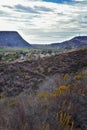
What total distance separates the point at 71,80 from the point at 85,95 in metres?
2.91

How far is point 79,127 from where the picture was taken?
7348 millimetres

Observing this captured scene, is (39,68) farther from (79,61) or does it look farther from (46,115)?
(46,115)

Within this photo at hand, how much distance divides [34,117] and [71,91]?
2498mm

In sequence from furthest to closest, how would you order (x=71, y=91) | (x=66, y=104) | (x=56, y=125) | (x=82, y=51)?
(x=82, y=51) → (x=71, y=91) → (x=66, y=104) → (x=56, y=125)

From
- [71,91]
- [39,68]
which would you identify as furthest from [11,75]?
[71,91]

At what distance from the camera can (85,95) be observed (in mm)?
8922

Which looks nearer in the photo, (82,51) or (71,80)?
(71,80)

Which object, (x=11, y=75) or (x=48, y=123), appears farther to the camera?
(x=11, y=75)

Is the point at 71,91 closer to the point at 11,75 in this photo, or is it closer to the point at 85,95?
the point at 85,95

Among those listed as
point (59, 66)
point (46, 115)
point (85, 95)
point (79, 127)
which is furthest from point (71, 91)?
point (59, 66)

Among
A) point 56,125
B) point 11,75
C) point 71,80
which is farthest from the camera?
point 11,75

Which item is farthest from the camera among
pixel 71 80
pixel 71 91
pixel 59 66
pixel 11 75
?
pixel 59 66

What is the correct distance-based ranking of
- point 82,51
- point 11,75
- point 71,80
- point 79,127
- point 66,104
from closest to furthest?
point 79,127 → point 66,104 → point 71,80 → point 11,75 → point 82,51

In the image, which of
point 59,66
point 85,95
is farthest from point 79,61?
point 85,95
